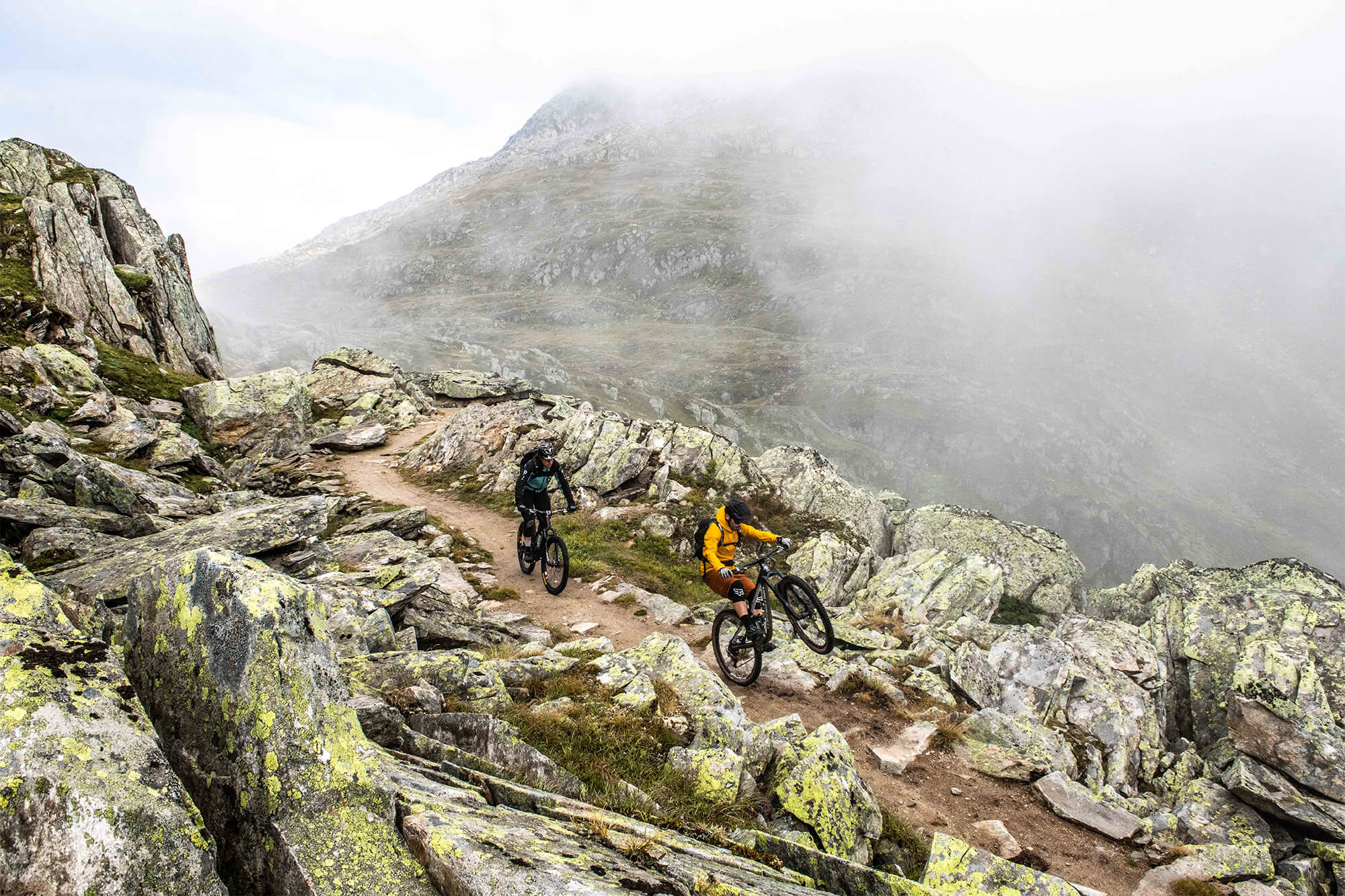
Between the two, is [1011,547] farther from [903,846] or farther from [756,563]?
[903,846]

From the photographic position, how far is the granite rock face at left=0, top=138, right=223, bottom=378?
3216 centimetres

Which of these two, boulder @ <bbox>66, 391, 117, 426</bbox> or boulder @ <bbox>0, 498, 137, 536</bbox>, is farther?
boulder @ <bbox>66, 391, 117, 426</bbox>

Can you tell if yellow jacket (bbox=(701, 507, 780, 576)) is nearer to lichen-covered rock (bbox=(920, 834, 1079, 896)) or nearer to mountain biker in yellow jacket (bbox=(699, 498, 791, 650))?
mountain biker in yellow jacket (bbox=(699, 498, 791, 650))

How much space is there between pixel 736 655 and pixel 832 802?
5006 millimetres

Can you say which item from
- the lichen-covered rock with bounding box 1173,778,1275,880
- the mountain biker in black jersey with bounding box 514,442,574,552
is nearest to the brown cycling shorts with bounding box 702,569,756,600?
the mountain biker in black jersey with bounding box 514,442,574,552

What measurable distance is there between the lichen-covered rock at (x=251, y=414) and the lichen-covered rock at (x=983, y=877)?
1350 inches

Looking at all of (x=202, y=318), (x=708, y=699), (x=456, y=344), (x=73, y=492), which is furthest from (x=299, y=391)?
(x=456, y=344)

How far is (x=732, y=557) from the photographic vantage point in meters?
13.6

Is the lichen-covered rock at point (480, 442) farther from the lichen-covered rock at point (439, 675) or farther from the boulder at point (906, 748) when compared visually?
the boulder at point (906, 748)

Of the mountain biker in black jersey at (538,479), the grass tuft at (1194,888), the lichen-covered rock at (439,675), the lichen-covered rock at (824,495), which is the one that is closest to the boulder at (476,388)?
the lichen-covered rock at (824,495)

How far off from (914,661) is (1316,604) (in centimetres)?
1328

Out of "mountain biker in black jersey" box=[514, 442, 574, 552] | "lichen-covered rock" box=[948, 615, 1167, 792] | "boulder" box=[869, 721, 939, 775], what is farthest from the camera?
"mountain biker in black jersey" box=[514, 442, 574, 552]

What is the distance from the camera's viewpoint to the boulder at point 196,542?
9586mm

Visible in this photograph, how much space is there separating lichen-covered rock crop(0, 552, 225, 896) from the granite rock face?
115 feet
